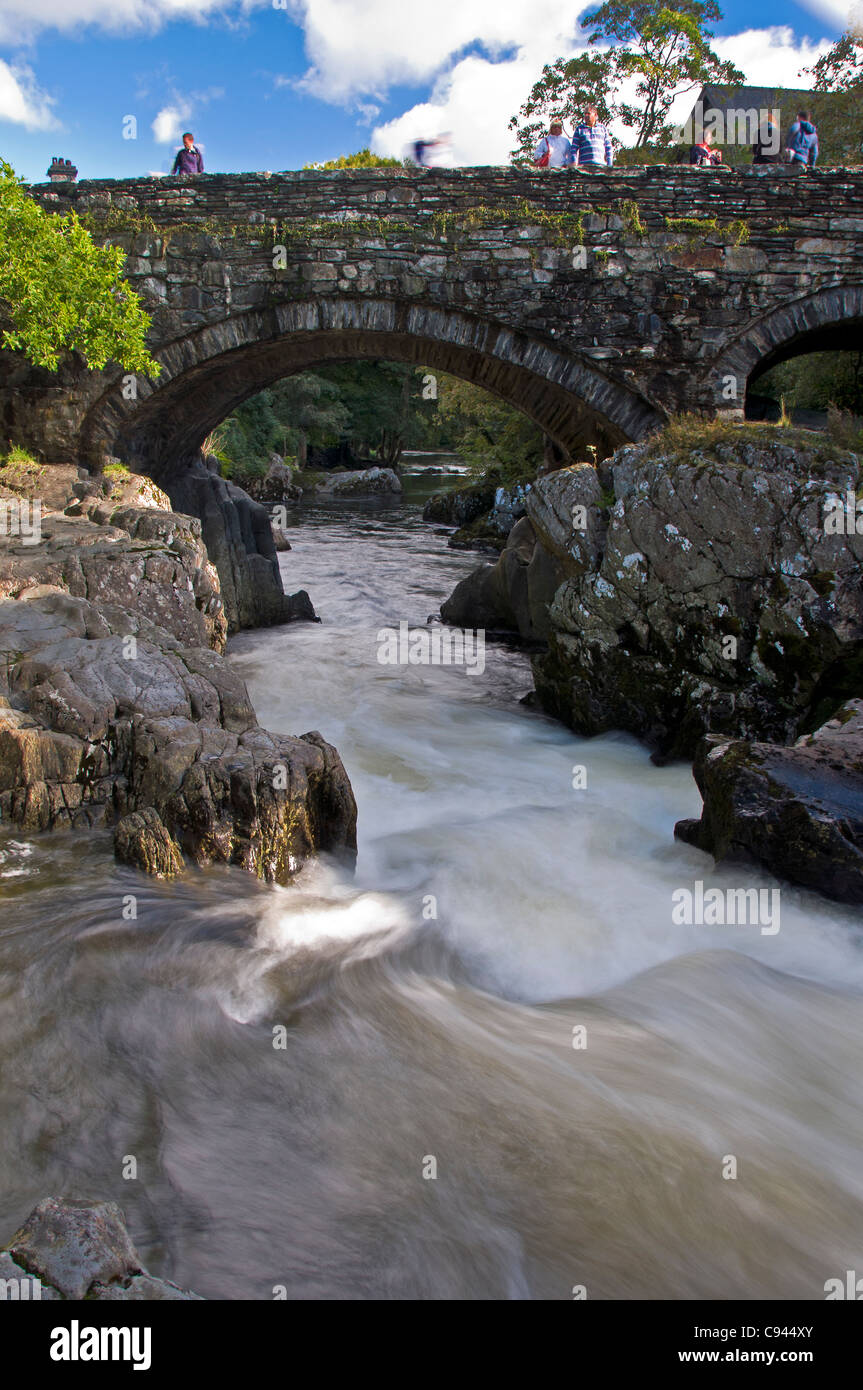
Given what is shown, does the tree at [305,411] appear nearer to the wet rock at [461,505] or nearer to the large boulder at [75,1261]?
the wet rock at [461,505]

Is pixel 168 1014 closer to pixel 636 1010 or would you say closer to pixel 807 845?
pixel 636 1010

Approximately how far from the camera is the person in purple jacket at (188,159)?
1260 cm

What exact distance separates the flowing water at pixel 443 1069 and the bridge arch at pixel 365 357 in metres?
7.12

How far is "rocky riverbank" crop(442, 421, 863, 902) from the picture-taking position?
7055mm

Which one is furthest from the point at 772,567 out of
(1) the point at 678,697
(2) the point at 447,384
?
(2) the point at 447,384

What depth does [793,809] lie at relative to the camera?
16.4 ft

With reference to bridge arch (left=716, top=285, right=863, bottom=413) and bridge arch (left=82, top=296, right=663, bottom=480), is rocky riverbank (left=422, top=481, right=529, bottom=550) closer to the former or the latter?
bridge arch (left=82, top=296, right=663, bottom=480)

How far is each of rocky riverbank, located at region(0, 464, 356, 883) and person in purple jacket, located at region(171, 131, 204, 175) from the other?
30.0 feet

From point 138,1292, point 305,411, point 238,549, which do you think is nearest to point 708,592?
point 138,1292

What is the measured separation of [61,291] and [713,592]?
8863 mm

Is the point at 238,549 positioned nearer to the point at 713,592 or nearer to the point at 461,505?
the point at 713,592

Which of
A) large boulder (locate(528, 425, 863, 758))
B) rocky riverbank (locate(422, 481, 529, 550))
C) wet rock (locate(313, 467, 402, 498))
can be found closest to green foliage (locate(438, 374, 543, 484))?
rocky riverbank (locate(422, 481, 529, 550))

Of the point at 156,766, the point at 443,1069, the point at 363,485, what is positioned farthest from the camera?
the point at 363,485

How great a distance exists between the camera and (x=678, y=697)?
25.4 feet
